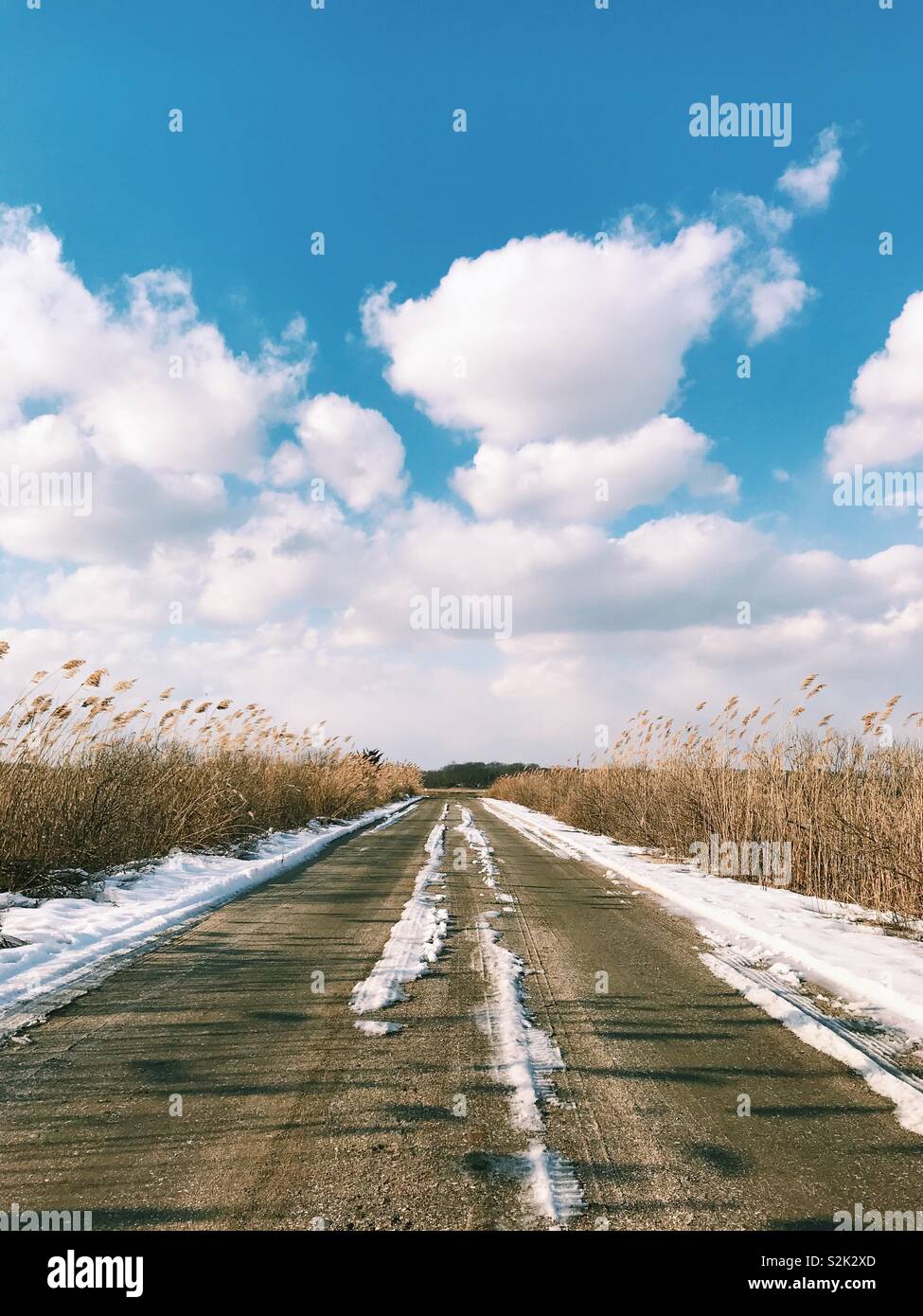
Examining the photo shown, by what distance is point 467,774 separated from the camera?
108188 millimetres

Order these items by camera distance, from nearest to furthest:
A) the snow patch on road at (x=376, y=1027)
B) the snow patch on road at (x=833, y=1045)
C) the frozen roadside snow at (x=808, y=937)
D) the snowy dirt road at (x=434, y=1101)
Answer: the snowy dirt road at (x=434, y=1101)
the snow patch on road at (x=833, y=1045)
the snow patch on road at (x=376, y=1027)
the frozen roadside snow at (x=808, y=937)

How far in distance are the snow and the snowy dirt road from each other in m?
0.04

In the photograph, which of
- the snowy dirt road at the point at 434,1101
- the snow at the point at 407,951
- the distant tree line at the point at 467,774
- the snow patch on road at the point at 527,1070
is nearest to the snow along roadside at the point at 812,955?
the snowy dirt road at the point at 434,1101

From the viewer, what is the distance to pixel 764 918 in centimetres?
732

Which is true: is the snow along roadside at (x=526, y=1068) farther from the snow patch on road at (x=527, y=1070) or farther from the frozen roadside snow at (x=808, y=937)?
the frozen roadside snow at (x=808, y=937)

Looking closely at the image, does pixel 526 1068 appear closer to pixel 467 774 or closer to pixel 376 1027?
pixel 376 1027

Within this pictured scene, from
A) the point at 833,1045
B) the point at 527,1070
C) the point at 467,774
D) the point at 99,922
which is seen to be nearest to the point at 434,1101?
the point at 527,1070

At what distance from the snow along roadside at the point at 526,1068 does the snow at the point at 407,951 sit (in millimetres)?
438

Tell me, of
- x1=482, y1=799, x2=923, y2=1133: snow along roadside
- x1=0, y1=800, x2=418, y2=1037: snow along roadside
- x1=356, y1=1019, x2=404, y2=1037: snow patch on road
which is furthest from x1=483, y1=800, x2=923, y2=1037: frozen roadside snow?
x1=0, y1=800, x2=418, y2=1037: snow along roadside

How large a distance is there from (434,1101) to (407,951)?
261 cm

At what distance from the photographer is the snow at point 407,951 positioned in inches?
176
